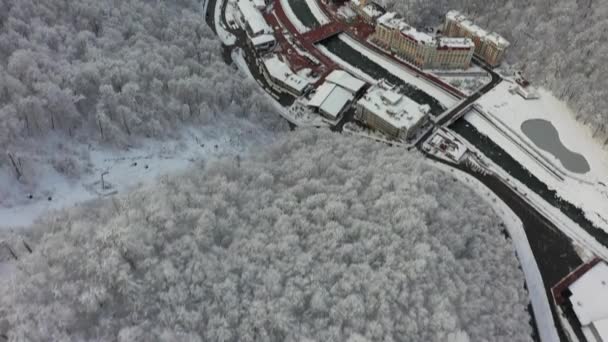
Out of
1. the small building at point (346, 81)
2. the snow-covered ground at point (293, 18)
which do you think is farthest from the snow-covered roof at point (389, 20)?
the snow-covered ground at point (293, 18)

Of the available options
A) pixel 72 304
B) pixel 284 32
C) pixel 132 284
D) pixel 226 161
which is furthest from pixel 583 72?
pixel 72 304

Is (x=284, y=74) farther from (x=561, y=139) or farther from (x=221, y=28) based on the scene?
(x=561, y=139)

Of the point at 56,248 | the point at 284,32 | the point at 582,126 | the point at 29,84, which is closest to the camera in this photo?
the point at 56,248

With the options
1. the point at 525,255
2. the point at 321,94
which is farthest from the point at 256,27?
the point at 525,255

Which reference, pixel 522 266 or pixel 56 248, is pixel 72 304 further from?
pixel 522 266

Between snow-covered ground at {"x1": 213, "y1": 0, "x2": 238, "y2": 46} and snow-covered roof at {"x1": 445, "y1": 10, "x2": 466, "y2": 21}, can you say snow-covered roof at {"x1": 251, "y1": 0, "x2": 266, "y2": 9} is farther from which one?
snow-covered roof at {"x1": 445, "y1": 10, "x2": 466, "y2": 21}
